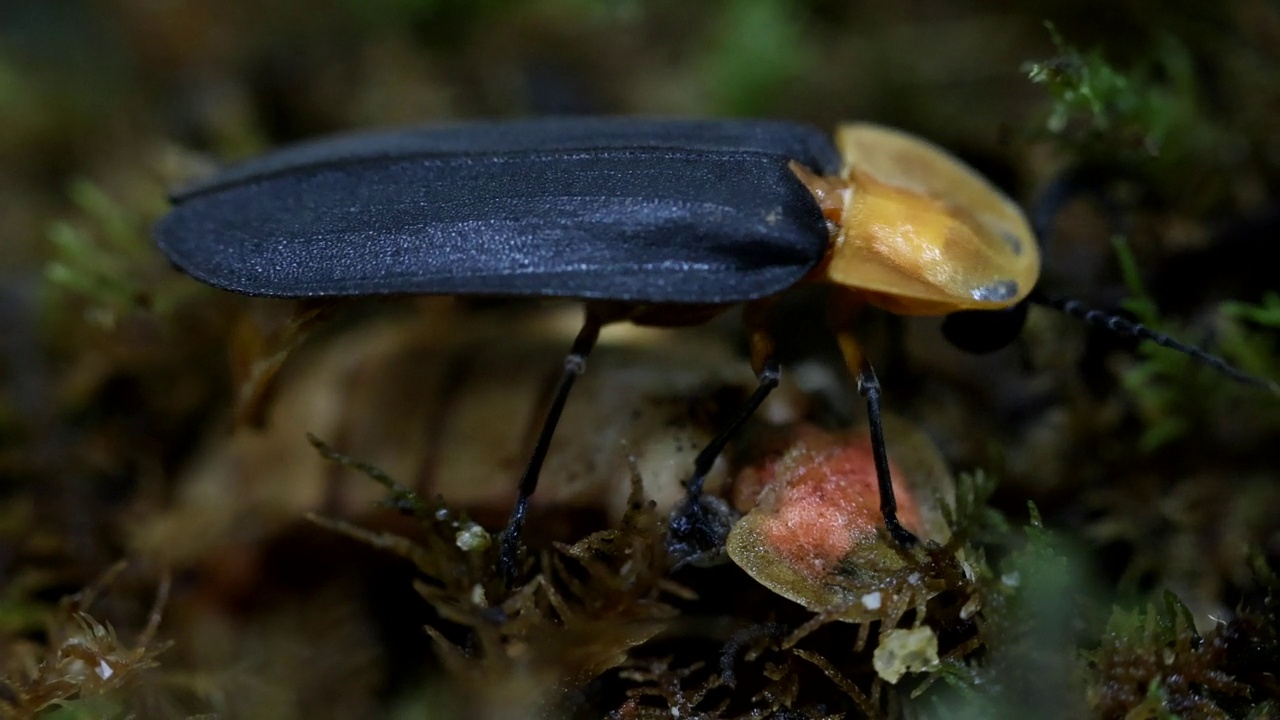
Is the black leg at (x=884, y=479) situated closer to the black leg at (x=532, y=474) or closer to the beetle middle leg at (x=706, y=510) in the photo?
the beetle middle leg at (x=706, y=510)

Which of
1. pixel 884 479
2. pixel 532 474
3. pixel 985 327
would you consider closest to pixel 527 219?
pixel 532 474

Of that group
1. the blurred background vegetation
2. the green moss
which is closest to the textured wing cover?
the blurred background vegetation

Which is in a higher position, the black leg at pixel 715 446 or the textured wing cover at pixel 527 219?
the textured wing cover at pixel 527 219

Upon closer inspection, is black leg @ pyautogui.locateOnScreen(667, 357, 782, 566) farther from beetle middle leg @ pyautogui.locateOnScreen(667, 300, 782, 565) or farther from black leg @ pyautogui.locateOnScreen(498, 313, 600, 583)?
black leg @ pyautogui.locateOnScreen(498, 313, 600, 583)

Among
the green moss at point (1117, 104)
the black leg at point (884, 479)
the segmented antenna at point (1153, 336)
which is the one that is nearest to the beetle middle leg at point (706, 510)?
the black leg at point (884, 479)

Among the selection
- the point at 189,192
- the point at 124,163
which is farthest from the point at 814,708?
the point at 124,163

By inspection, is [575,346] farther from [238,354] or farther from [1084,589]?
[1084,589]
